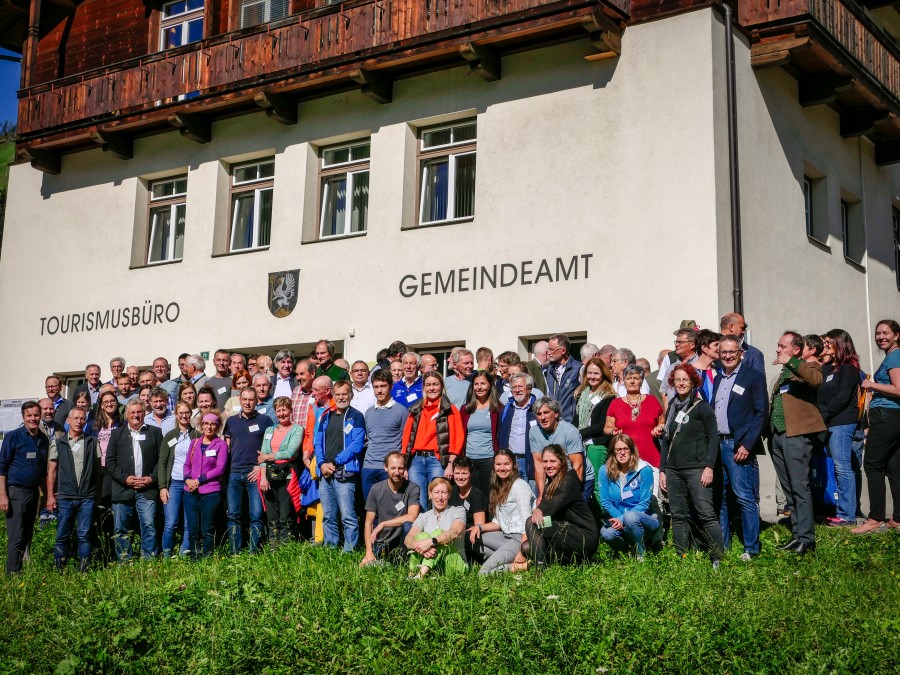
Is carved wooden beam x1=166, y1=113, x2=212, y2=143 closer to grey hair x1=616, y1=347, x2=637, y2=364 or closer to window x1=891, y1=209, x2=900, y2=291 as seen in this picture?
grey hair x1=616, y1=347, x2=637, y2=364

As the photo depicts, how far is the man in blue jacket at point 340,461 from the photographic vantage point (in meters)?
11.4

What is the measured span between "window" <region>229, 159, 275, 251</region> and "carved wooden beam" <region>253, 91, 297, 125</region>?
988 mm

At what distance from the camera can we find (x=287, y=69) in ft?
56.7

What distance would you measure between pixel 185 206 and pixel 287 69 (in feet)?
11.9

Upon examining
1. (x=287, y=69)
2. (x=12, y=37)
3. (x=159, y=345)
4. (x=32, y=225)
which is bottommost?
(x=159, y=345)

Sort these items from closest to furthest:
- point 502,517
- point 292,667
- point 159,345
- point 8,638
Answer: point 292,667
point 8,638
point 502,517
point 159,345

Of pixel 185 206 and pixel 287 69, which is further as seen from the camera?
pixel 185 206

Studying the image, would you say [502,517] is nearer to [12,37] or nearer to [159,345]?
[159,345]

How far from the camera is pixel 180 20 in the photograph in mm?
20125

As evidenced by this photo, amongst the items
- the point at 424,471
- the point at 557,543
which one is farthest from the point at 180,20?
the point at 557,543

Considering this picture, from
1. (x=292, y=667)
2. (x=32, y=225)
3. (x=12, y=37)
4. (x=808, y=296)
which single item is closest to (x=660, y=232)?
(x=808, y=296)

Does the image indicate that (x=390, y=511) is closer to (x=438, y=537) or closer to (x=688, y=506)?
(x=438, y=537)

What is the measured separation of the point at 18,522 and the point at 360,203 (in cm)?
758

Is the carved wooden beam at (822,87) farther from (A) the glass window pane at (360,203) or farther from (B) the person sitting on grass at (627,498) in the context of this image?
(B) the person sitting on grass at (627,498)
